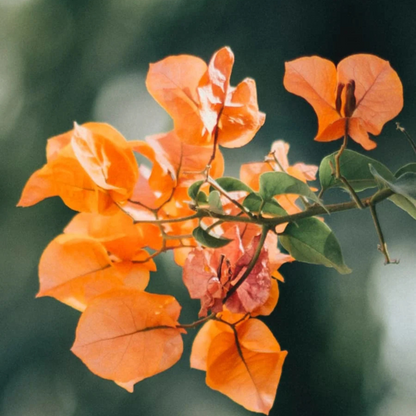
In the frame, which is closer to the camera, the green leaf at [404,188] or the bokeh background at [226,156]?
the green leaf at [404,188]

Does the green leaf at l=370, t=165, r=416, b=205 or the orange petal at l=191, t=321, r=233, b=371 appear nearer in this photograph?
the green leaf at l=370, t=165, r=416, b=205

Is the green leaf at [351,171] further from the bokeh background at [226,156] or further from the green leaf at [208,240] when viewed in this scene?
the bokeh background at [226,156]

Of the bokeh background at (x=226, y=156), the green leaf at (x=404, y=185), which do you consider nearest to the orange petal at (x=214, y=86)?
the green leaf at (x=404, y=185)

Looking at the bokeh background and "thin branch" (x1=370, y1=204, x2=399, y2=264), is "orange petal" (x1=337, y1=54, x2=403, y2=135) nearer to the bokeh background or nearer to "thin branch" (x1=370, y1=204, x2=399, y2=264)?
"thin branch" (x1=370, y1=204, x2=399, y2=264)

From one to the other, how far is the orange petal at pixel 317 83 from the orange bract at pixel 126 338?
5.0 inches

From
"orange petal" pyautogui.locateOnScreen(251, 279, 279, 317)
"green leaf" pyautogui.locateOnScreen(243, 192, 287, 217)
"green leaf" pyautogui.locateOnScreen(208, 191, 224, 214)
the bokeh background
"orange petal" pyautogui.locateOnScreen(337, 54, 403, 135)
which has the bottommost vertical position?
the bokeh background

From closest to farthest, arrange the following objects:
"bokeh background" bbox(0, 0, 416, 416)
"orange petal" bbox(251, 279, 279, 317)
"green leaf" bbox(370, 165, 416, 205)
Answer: "green leaf" bbox(370, 165, 416, 205)
"orange petal" bbox(251, 279, 279, 317)
"bokeh background" bbox(0, 0, 416, 416)

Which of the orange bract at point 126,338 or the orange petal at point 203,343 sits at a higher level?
the orange bract at point 126,338

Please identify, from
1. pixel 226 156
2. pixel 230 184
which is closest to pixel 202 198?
pixel 230 184

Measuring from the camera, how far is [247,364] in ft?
1.03

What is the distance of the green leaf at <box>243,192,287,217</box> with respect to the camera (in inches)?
11.4

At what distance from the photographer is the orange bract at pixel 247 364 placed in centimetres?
30

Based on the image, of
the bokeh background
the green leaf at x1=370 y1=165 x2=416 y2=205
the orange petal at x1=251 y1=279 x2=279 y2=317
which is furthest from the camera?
the bokeh background

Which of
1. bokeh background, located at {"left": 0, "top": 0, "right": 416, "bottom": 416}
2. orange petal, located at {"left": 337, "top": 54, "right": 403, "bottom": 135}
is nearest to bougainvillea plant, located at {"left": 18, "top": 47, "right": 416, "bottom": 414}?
orange petal, located at {"left": 337, "top": 54, "right": 403, "bottom": 135}
